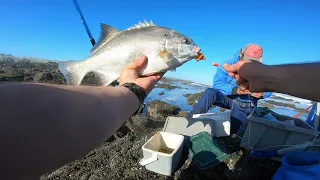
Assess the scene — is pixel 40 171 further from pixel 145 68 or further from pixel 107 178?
pixel 107 178

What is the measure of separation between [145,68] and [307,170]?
2.21 m

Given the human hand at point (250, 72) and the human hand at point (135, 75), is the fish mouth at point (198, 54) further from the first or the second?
the human hand at point (250, 72)

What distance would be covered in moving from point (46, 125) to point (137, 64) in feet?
6.35

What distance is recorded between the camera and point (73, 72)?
3.25 metres

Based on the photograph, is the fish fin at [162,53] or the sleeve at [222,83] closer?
the fish fin at [162,53]

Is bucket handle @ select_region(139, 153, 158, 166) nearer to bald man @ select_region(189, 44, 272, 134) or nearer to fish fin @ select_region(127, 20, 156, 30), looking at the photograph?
fish fin @ select_region(127, 20, 156, 30)

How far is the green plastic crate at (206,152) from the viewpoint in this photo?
3740 mm

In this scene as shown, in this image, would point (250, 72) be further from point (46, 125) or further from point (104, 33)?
point (104, 33)

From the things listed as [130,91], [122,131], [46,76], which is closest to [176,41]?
[130,91]

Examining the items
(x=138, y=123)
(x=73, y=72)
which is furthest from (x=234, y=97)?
(x=73, y=72)

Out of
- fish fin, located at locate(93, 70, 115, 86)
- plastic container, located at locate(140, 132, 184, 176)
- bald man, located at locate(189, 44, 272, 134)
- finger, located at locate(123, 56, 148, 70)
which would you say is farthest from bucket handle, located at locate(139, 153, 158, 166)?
bald man, located at locate(189, 44, 272, 134)

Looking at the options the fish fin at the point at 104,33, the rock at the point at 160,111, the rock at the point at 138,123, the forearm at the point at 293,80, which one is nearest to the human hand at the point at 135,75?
the fish fin at the point at 104,33

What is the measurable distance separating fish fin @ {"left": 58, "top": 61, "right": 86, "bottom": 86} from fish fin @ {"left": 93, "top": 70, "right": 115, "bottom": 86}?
0.65 feet

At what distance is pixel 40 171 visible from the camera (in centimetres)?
88
